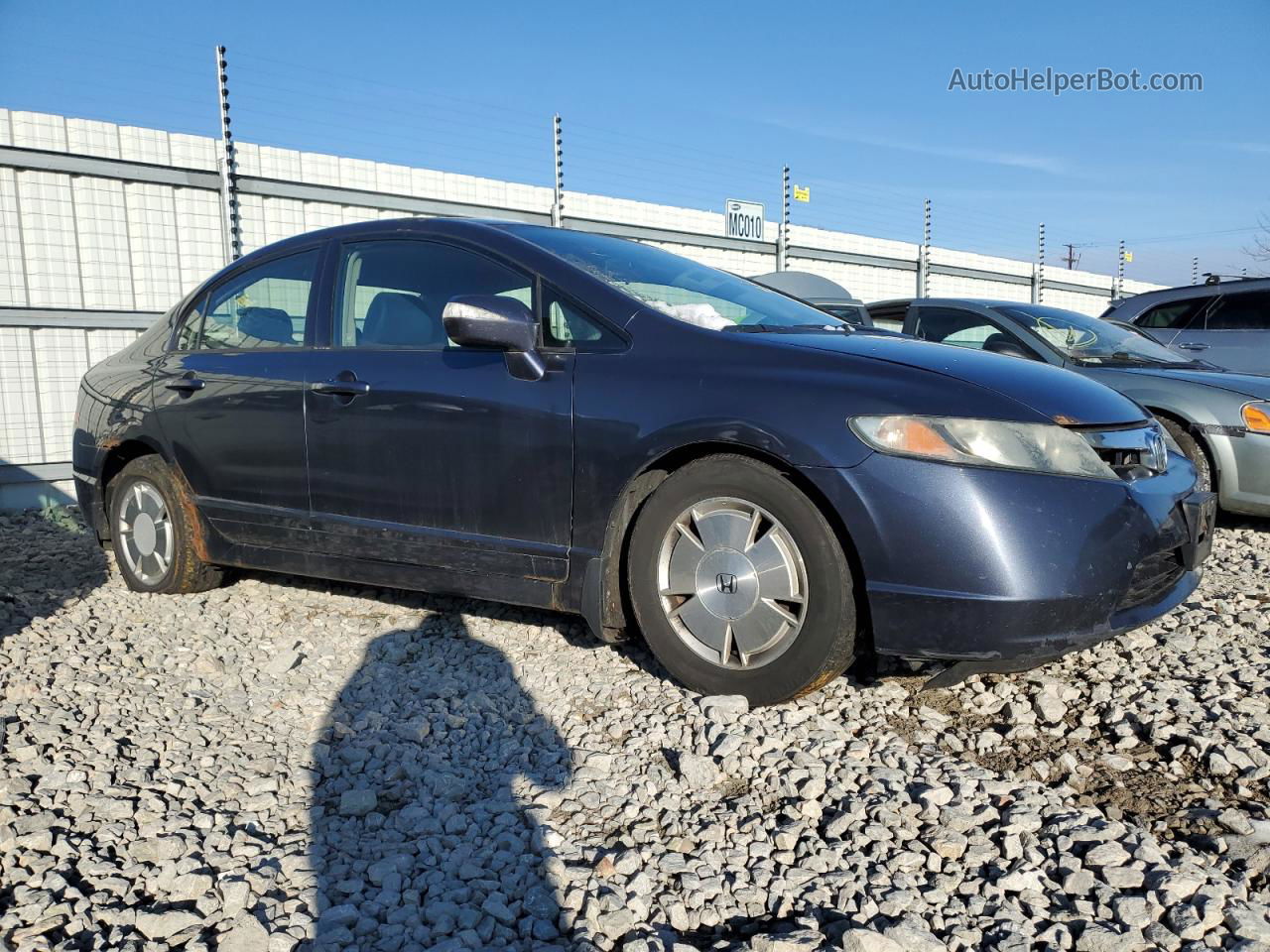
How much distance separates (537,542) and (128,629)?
74.2 inches

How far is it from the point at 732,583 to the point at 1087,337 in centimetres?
471

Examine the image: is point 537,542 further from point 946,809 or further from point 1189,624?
point 1189,624

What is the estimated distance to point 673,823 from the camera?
7.59 ft

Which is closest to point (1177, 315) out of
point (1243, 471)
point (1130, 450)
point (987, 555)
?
point (1243, 471)

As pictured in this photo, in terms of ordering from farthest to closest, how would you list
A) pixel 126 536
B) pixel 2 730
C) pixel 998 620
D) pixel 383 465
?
pixel 126 536 < pixel 383 465 < pixel 2 730 < pixel 998 620

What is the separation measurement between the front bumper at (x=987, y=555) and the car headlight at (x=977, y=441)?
34 mm

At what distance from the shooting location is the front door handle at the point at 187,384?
4102 millimetres

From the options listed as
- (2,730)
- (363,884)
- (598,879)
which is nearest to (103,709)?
(2,730)

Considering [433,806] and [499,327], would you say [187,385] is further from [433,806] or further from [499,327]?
[433,806]

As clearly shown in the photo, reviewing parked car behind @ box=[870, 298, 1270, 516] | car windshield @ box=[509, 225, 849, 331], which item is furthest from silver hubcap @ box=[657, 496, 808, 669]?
parked car behind @ box=[870, 298, 1270, 516]

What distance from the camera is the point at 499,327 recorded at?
3.14m

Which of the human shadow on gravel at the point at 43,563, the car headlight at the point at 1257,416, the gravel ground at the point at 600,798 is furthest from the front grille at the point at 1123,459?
the human shadow on gravel at the point at 43,563

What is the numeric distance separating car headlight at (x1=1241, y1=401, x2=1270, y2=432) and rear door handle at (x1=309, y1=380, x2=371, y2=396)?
482 cm

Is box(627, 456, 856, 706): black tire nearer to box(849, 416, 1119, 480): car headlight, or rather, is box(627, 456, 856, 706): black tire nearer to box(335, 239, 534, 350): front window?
box(849, 416, 1119, 480): car headlight
